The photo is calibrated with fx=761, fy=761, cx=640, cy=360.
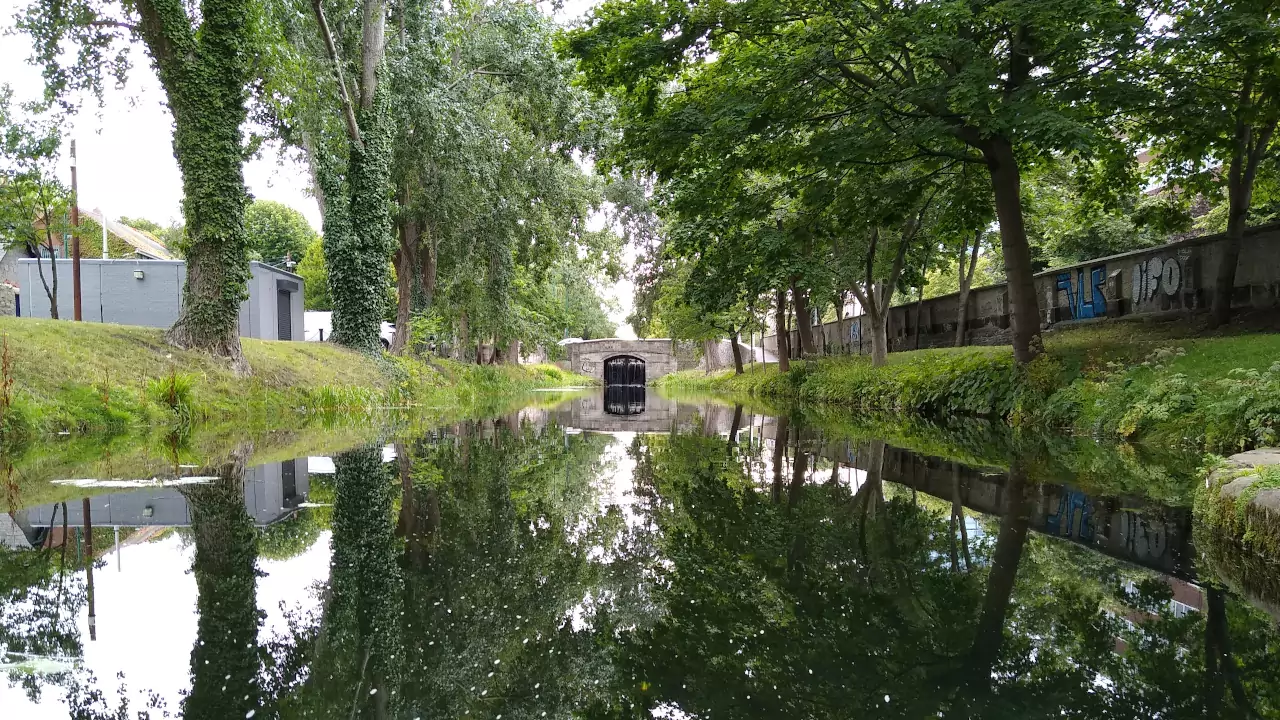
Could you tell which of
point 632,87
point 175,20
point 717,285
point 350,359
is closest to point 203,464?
point 632,87

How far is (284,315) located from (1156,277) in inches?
1017

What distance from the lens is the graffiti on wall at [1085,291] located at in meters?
16.5

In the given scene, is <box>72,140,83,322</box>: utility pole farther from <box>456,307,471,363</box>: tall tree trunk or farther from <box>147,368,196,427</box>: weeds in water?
<box>147,368,196,427</box>: weeds in water

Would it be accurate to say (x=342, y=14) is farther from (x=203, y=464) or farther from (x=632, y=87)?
(x=203, y=464)

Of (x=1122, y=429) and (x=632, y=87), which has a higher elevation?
(x=632, y=87)

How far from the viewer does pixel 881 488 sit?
611cm

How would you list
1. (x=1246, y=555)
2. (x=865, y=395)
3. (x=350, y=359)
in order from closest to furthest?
(x=1246, y=555)
(x=350, y=359)
(x=865, y=395)

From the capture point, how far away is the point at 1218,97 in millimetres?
10633

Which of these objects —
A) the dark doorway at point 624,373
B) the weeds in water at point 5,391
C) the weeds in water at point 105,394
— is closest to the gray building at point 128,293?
the weeds in water at point 105,394

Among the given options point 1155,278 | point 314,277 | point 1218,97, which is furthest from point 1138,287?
point 314,277

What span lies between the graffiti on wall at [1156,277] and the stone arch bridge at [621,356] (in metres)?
47.4

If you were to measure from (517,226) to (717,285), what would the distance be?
7101mm

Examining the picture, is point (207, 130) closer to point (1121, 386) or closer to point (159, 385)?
point (159, 385)

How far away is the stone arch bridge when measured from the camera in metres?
64.6
